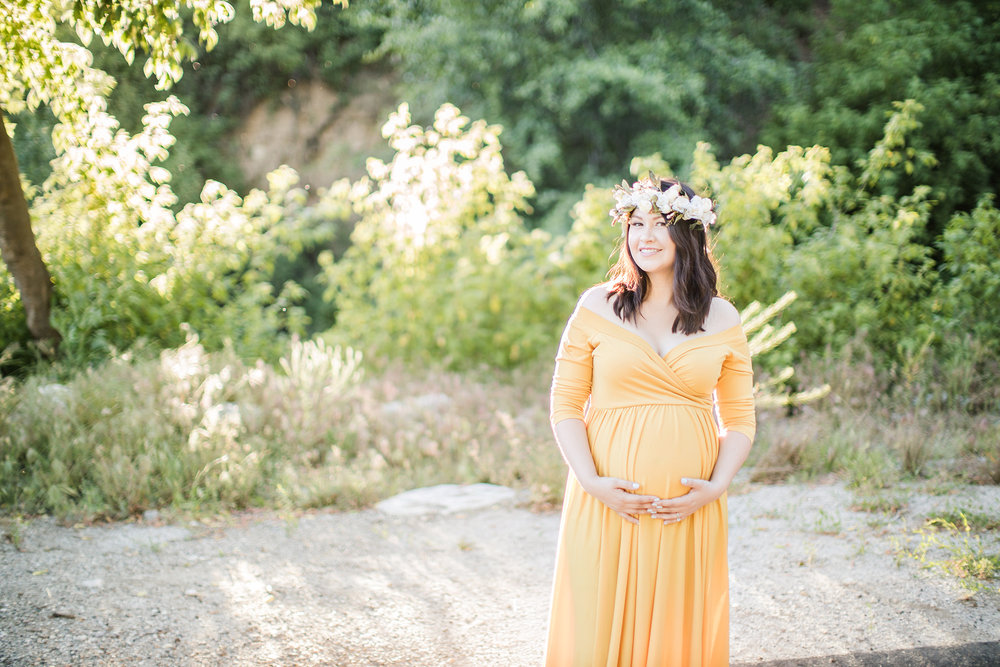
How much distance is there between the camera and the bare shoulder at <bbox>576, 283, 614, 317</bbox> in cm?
244

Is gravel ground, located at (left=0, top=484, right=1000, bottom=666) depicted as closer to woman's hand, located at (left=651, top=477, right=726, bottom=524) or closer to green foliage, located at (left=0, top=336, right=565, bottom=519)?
green foliage, located at (left=0, top=336, right=565, bottom=519)

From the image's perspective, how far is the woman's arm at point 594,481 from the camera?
2.31 metres

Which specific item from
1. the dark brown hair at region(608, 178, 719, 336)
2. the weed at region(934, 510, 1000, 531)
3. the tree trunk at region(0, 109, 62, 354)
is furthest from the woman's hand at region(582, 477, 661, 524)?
the tree trunk at region(0, 109, 62, 354)

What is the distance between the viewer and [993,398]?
6086mm

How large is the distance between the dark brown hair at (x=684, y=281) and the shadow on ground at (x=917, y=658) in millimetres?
1598

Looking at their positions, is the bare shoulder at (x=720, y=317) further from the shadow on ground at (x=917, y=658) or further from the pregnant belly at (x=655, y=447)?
the shadow on ground at (x=917, y=658)

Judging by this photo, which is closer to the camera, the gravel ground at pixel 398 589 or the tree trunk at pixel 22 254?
the gravel ground at pixel 398 589

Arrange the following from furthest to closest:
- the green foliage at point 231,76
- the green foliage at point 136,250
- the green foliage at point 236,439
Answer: the green foliage at point 231,76 → the green foliage at point 136,250 → the green foliage at point 236,439

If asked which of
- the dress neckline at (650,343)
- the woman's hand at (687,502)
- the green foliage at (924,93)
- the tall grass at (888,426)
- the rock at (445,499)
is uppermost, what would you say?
the green foliage at (924,93)

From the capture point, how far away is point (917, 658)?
3.03m

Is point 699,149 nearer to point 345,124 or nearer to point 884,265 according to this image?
point 884,265

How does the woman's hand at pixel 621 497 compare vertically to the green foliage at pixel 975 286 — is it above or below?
below

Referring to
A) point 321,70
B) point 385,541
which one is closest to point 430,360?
point 385,541

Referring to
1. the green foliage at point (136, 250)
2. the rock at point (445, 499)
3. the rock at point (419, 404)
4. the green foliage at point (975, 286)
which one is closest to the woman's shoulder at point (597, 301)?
the rock at point (445, 499)
